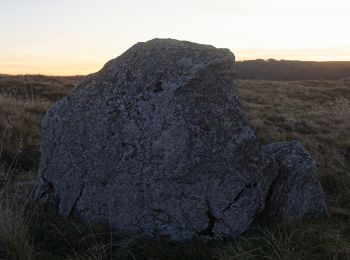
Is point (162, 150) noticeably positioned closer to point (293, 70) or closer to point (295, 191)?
point (295, 191)

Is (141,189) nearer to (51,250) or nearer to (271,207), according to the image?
(51,250)

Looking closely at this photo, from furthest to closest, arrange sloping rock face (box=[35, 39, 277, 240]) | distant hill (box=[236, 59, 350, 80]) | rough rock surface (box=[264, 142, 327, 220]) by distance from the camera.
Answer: distant hill (box=[236, 59, 350, 80]) → rough rock surface (box=[264, 142, 327, 220]) → sloping rock face (box=[35, 39, 277, 240])

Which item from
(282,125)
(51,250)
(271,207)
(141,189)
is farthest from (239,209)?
(282,125)

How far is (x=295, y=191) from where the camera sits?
194 inches

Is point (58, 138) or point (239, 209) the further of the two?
point (58, 138)

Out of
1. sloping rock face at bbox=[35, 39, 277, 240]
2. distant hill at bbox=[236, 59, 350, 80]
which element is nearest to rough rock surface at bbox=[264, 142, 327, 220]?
sloping rock face at bbox=[35, 39, 277, 240]

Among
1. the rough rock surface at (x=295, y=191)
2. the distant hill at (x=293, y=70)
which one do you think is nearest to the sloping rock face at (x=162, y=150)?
the rough rock surface at (x=295, y=191)

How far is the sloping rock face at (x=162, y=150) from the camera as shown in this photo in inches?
173

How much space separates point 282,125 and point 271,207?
401 inches

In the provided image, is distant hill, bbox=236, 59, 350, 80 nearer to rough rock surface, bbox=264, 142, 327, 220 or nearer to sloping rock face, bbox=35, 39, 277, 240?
rough rock surface, bbox=264, 142, 327, 220

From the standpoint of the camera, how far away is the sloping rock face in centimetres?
440

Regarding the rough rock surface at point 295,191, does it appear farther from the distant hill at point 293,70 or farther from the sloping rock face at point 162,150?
the distant hill at point 293,70

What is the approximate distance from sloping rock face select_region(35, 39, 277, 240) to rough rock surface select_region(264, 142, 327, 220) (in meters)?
0.19

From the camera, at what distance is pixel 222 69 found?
4.75 m
